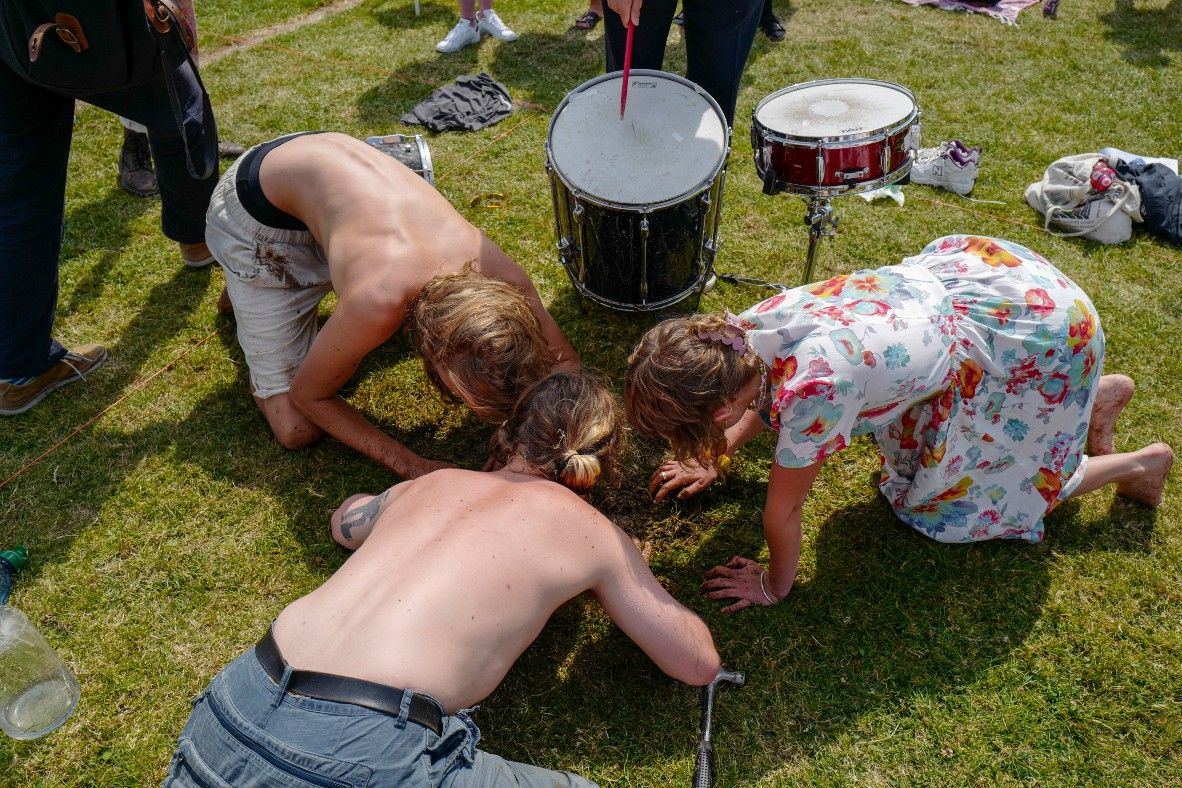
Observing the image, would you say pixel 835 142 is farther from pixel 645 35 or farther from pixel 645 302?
pixel 645 35

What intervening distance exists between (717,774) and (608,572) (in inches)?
25.9

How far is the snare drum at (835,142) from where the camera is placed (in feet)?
9.41

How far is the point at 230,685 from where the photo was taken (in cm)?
179

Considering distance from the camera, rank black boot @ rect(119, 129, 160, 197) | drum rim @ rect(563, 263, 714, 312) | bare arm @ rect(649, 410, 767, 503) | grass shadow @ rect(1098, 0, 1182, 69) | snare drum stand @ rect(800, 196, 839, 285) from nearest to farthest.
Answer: bare arm @ rect(649, 410, 767, 503)
snare drum stand @ rect(800, 196, 839, 285)
drum rim @ rect(563, 263, 714, 312)
black boot @ rect(119, 129, 160, 197)
grass shadow @ rect(1098, 0, 1182, 69)

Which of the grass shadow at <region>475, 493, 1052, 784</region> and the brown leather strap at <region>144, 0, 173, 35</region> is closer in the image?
the grass shadow at <region>475, 493, 1052, 784</region>

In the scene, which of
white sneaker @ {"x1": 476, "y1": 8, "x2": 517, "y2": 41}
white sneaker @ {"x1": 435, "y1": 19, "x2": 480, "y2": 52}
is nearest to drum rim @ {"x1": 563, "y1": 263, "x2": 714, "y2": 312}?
white sneaker @ {"x1": 435, "y1": 19, "x2": 480, "y2": 52}

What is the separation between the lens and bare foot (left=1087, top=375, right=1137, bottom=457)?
2746 mm

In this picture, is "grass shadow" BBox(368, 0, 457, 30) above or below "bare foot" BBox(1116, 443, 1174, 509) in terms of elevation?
above

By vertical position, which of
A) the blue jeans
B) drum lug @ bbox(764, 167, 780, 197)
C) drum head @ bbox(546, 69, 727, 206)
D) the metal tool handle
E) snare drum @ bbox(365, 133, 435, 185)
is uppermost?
drum head @ bbox(546, 69, 727, 206)

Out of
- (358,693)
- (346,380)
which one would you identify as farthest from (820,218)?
(358,693)

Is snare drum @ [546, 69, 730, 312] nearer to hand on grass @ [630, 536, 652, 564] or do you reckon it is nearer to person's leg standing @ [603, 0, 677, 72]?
person's leg standing @ [603, 0, 677, 72]

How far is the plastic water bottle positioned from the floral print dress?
2129 mm

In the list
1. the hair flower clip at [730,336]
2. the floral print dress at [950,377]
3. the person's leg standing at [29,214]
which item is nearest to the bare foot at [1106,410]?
the floral print dress at [950,377]

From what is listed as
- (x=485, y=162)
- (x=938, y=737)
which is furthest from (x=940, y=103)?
(x=938, y=737)
